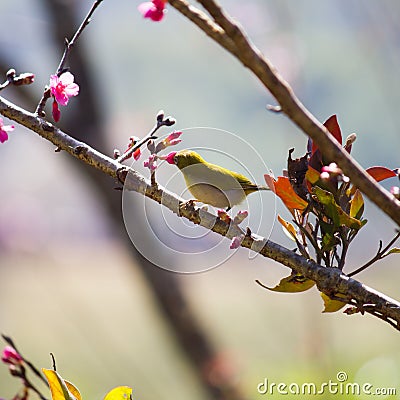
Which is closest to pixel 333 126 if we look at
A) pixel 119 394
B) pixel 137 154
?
pixel 137 154

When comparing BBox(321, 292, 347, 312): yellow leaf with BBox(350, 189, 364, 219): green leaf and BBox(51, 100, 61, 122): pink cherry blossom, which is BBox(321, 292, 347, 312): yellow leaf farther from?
BBox(51, 100, 61, 122): pink cherry blossom

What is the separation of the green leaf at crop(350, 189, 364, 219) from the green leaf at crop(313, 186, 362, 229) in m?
0.04

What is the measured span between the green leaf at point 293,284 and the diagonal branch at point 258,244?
34 mm

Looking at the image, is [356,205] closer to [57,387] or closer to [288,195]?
[288,195]

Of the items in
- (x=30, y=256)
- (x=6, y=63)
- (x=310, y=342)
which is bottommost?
(x=310, y=342)

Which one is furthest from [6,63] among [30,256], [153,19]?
[153,19]

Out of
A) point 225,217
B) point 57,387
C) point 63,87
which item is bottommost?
point 57,387

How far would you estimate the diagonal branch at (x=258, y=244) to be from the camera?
0.43 meters

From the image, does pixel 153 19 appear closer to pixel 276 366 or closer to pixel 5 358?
pixel 5 358

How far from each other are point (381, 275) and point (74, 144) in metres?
3.31

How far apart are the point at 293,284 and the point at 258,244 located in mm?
63

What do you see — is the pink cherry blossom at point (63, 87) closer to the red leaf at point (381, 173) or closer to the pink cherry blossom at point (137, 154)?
the pink cherry blossom at point (137, 154)

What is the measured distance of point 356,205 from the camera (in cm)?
52

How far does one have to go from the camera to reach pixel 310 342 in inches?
86.3
